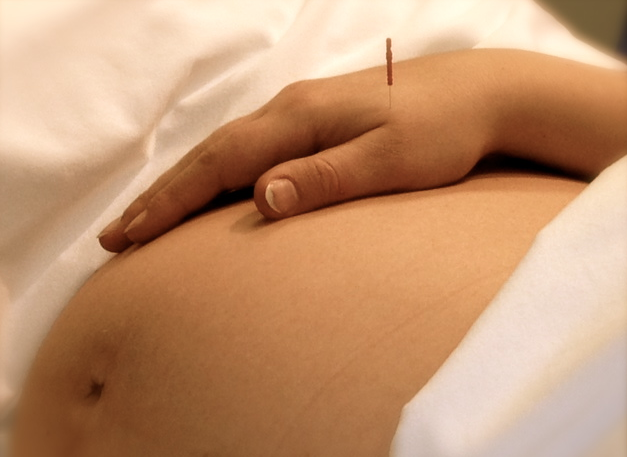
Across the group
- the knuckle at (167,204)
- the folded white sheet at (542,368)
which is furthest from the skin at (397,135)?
the folded white sheet at (542,368)

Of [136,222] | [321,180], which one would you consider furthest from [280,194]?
[136,222]

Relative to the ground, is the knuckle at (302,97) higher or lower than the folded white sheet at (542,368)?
higher

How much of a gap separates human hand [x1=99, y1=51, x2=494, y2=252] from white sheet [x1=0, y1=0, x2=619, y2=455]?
2.5 inches

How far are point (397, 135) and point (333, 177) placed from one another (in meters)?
0.07

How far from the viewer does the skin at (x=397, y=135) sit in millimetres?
606

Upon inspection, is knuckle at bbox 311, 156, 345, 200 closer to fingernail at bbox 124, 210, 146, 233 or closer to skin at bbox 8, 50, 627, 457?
skin at bbox 8, 50, 627, 457

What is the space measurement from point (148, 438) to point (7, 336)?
0.79 ft

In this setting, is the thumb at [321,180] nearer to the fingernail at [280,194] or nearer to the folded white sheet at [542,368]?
the fingernail at [280,194]

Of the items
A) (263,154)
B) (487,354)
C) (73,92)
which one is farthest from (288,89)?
(487,354)

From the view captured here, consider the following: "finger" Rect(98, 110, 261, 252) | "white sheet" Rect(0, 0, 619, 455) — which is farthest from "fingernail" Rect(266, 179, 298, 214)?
"white sheet" Rect(0, 0, 619, 455)

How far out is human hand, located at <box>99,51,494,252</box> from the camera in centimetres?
60

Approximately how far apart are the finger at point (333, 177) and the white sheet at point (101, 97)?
0.19 m

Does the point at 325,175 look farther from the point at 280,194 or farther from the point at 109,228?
the point at 109,228

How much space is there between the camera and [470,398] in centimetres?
45
